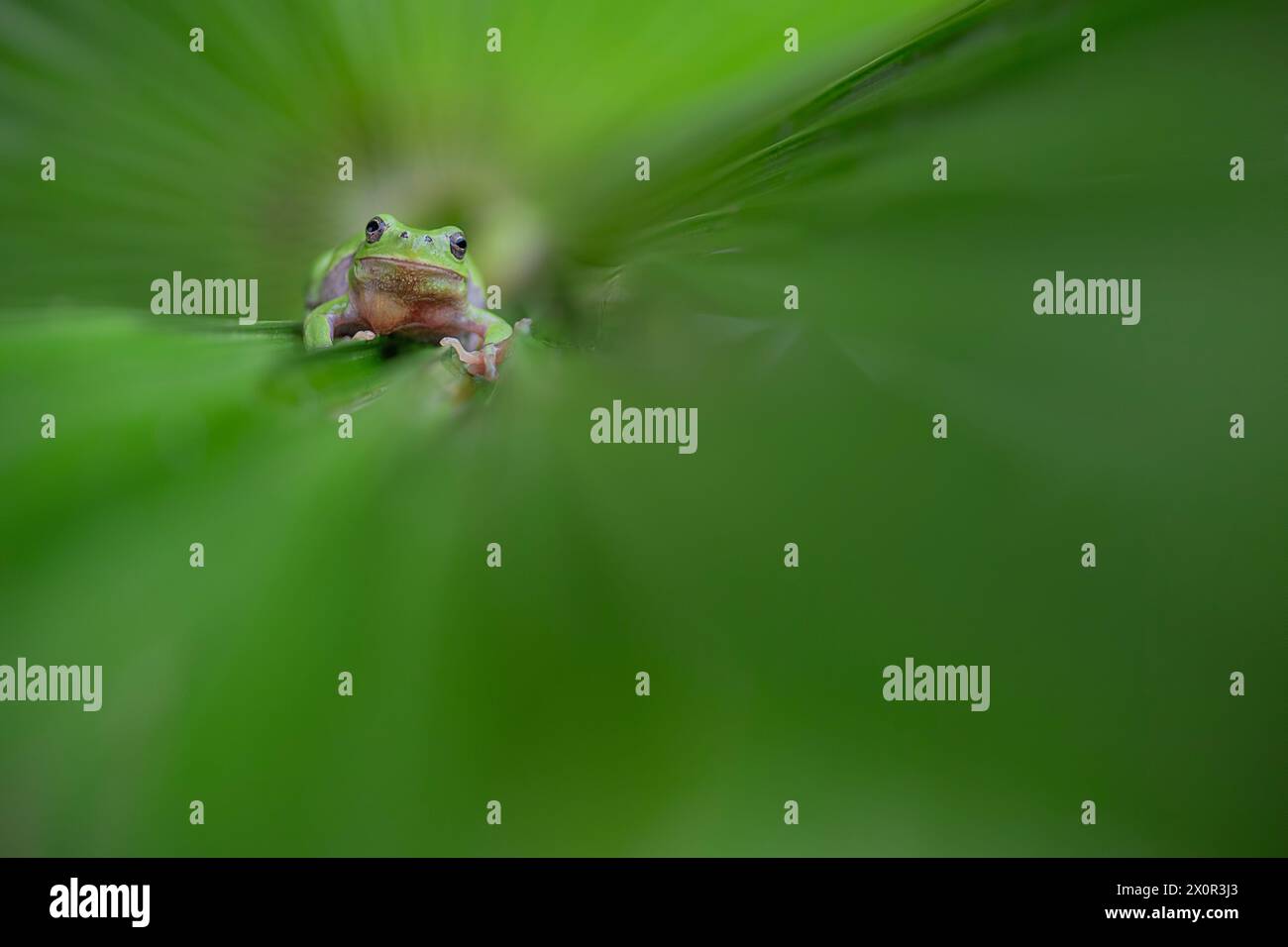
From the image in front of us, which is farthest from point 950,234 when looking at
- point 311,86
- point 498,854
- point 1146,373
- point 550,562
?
point 498,854

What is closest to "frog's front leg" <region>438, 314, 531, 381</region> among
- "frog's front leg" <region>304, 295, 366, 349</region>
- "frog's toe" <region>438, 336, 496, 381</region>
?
"frog's toe" <region>438, 336, 496, 381</region>

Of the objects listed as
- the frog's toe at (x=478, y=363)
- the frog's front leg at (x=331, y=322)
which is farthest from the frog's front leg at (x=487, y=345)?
the frog's front leg at (x=331, y=322)

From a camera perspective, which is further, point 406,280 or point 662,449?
point 406,280

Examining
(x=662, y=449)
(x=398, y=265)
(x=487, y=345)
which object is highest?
(x=398, y=265)

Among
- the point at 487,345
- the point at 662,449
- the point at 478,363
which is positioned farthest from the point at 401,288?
the point at 662,449

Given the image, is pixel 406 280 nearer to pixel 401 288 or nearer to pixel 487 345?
pixel 401 288

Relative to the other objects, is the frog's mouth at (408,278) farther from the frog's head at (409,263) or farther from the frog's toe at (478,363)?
the frog's toe at (478,363)

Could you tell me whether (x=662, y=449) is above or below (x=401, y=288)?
below

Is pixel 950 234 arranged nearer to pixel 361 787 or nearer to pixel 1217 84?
pixel 1217 84
